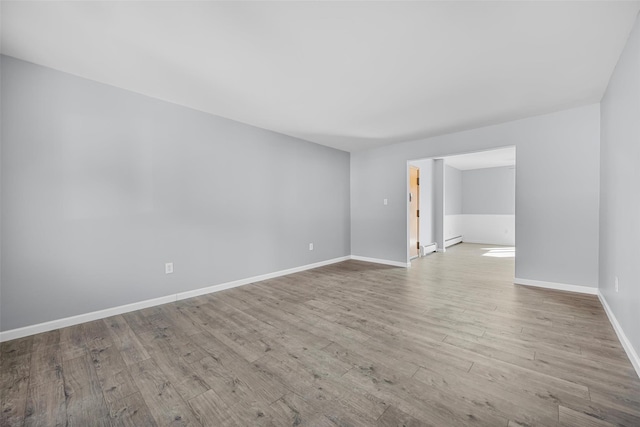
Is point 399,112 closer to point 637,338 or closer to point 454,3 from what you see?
point 454,3

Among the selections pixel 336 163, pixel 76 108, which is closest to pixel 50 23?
pixel 76 108

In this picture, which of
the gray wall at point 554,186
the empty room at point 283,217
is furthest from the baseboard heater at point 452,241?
the gray wall at point 554,186

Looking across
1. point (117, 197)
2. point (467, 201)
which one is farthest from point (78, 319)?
point (467, 201)

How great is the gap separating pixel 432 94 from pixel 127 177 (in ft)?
11.3

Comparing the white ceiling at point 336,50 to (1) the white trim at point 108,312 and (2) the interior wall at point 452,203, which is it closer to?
(1) the white trim at point 108,312

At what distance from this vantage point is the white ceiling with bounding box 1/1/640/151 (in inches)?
64.5

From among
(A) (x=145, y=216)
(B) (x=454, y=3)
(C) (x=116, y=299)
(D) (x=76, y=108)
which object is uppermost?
(B) (x=454, y=3)

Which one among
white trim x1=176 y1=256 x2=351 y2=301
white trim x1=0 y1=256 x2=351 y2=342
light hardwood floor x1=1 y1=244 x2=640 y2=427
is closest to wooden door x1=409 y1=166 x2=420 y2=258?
white trim x1=176 y1=256 x2=351 y2=301

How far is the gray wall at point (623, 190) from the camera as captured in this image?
1.72m

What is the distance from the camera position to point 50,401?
1479mm

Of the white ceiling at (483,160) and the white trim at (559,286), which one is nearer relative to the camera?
the white trim at (559,286)

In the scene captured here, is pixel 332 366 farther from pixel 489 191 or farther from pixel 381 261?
pixel 489 191

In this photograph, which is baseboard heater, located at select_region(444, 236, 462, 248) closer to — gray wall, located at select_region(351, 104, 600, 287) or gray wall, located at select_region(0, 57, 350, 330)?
gray wall, located at select_region(351, 104, 600, 287)

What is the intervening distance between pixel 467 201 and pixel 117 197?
9.13 m
